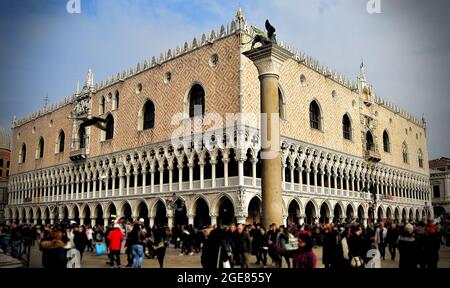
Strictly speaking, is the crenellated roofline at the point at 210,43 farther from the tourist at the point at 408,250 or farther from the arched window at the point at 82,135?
the tourist at the point at 408,250

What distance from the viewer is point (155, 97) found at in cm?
2547

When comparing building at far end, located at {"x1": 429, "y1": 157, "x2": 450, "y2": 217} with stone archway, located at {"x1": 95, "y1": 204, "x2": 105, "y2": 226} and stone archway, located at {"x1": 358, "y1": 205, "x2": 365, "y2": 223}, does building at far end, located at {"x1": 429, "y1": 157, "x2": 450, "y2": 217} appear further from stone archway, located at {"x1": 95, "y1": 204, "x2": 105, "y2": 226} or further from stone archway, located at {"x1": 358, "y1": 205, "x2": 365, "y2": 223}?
stone archway, located at {"x1": 95, "y1": 204, "x2": 105, "y2": 226}

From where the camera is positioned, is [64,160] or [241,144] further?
[64,160]

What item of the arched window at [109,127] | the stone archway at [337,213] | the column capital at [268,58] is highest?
the arched window at [109,127]

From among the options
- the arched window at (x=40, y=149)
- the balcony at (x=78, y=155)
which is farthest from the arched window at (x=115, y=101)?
the arched window at (x=40, y=149)

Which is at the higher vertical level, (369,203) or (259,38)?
(259,38)

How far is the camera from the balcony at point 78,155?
3038 cm

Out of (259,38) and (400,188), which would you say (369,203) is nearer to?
(400,188)

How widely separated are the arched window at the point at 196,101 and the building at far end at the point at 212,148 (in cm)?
8

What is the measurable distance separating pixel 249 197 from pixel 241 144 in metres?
2.53

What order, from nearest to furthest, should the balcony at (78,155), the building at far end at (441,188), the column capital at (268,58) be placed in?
the column capital at (268,58) < the balcony at (78,155) < the building at far end at (441,188)

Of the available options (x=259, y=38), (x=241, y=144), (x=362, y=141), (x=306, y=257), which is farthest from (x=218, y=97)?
(x=306, y=257)

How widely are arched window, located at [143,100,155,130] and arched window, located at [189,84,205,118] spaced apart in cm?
337

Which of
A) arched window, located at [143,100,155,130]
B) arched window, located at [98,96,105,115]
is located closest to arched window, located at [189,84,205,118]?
arched window, located at [143,100,155,130]
